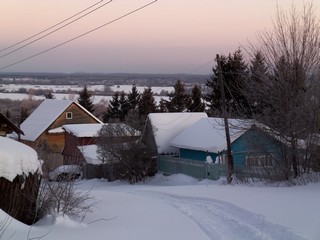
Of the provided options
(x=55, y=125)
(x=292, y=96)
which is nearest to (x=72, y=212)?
(x=292, y=96)

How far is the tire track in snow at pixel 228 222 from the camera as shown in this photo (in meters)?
8.29

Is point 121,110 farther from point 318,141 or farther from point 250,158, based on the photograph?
point 318,141

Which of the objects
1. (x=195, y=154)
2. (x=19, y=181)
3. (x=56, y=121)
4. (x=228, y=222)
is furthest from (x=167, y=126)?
(x=19, y=181)

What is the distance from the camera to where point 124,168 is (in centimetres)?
3241

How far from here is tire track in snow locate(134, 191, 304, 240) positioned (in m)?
8.29

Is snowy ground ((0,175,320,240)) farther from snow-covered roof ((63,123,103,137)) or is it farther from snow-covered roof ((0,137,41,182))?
snow-covered roof ((63,123,103,137))

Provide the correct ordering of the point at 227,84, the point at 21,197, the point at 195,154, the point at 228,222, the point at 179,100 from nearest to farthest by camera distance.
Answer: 1. the point at 21,197
2. the point at 228,222
3. the point at 195,154
4. the point at 227,84
5. the point at 179,100

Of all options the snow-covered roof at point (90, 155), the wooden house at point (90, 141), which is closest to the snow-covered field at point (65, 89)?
the wooden house at point (90, 141)

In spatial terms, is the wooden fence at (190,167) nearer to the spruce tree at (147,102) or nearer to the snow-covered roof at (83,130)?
the snow-covered roof at (83,130)

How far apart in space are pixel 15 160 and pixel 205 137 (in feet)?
78.5

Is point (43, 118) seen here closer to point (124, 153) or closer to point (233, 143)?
point (124, 153)

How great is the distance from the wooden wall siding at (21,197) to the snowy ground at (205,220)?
0.39 meters

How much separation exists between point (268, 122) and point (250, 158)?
7.89ft

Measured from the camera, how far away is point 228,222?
9.80 m
